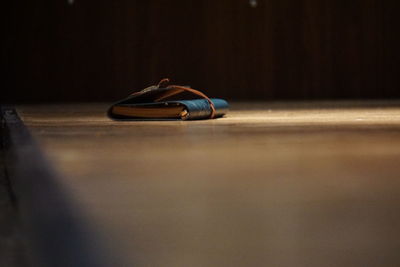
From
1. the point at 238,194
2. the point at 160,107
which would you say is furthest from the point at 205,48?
the point at 238,194

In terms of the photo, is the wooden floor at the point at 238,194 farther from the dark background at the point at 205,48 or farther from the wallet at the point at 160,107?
the dark background at the point at 205,48

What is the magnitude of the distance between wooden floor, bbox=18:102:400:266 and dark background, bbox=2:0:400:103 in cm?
390

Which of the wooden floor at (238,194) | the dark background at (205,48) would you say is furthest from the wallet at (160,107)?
the dark background at (205,48)

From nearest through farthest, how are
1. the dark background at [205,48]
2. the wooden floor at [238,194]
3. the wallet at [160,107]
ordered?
the wooden floor at [238,194], the wallet at [160,107], the dark background at [205,48]

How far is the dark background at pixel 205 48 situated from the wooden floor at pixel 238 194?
3.90 metres

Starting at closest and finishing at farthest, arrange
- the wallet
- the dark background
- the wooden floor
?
the wooden floor < the wallet < the dark background

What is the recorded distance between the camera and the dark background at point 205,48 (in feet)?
23.3

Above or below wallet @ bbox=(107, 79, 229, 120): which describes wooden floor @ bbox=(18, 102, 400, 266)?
above

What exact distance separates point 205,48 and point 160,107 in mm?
3091

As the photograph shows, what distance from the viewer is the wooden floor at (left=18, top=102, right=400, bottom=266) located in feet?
3.50

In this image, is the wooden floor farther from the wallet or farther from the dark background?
the dark background

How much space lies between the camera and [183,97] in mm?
6938

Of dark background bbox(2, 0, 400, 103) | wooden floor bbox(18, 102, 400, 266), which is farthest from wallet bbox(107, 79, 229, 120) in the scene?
dark background bbox(2, 0, 400, 103)

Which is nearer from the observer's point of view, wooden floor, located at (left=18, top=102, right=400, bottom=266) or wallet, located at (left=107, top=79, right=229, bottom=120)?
Result: wooden floor, located at (left=18, top=102, right=400, bottom=266)
